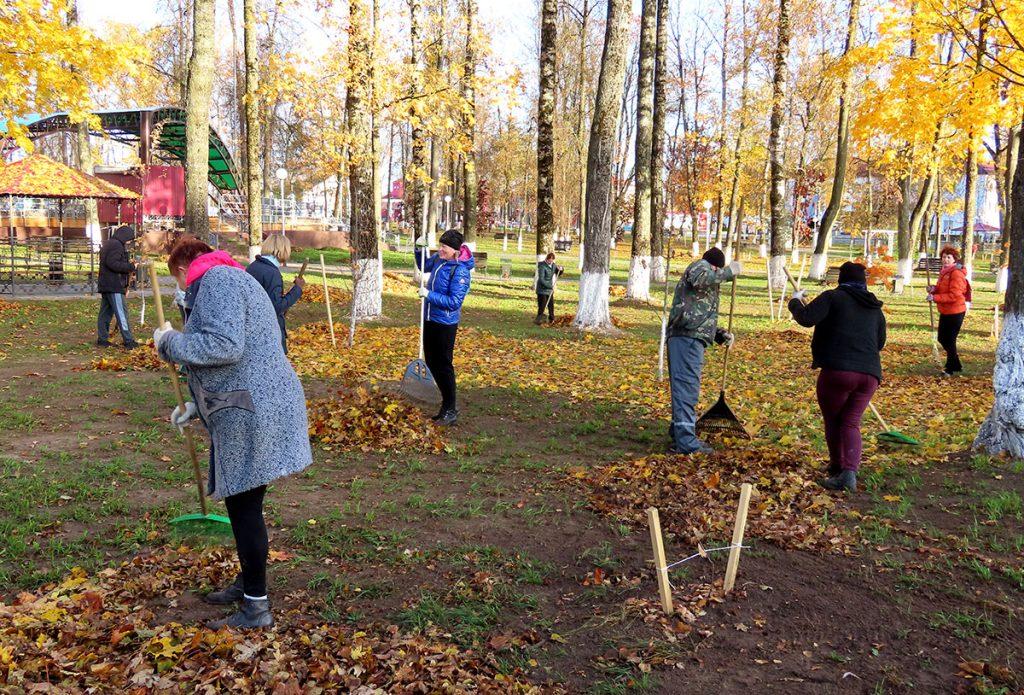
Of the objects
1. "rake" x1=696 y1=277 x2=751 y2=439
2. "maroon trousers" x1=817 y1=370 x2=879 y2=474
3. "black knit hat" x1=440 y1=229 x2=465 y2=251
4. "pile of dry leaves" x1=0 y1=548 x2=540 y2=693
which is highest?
"black knit hat" x1=440 y1=229 x2=465 y2=251

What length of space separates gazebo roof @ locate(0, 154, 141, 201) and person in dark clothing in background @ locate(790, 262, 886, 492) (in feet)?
61.0

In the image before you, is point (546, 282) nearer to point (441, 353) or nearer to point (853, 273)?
point (441, 353)

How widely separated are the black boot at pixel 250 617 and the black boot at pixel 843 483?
14.5 ft

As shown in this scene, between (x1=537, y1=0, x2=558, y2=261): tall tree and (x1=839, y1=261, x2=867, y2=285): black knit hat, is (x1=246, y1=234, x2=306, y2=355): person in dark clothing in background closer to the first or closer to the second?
(x1=839, y1=261, x2=867, y2=285): black knit hat

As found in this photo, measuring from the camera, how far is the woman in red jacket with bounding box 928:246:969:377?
11320mm

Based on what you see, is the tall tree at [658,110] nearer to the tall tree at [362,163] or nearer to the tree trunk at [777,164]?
the tree trunk at [777,164]

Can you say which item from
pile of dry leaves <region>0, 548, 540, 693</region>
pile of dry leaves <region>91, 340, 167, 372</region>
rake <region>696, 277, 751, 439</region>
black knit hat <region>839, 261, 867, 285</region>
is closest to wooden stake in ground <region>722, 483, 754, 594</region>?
pile of dry leaves <region>0, 548, 540, 693</region>

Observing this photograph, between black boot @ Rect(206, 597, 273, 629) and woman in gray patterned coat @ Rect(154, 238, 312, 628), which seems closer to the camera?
woman in gray patterned coat @ Rect(154, 238, 312, 628)

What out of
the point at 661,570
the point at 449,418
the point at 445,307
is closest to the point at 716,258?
the point at 445,307

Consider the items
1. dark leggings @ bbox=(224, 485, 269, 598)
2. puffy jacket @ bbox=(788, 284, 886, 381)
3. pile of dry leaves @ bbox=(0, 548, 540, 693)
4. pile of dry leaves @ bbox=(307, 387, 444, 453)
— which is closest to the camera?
pile of dry leaves @ bbox=(0, 548, 540, 693)

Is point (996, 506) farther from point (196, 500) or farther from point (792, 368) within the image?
point (792, 368)

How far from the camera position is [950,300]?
11.4 m

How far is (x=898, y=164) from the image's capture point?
2150 centimetres

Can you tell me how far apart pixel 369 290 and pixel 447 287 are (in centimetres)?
835
